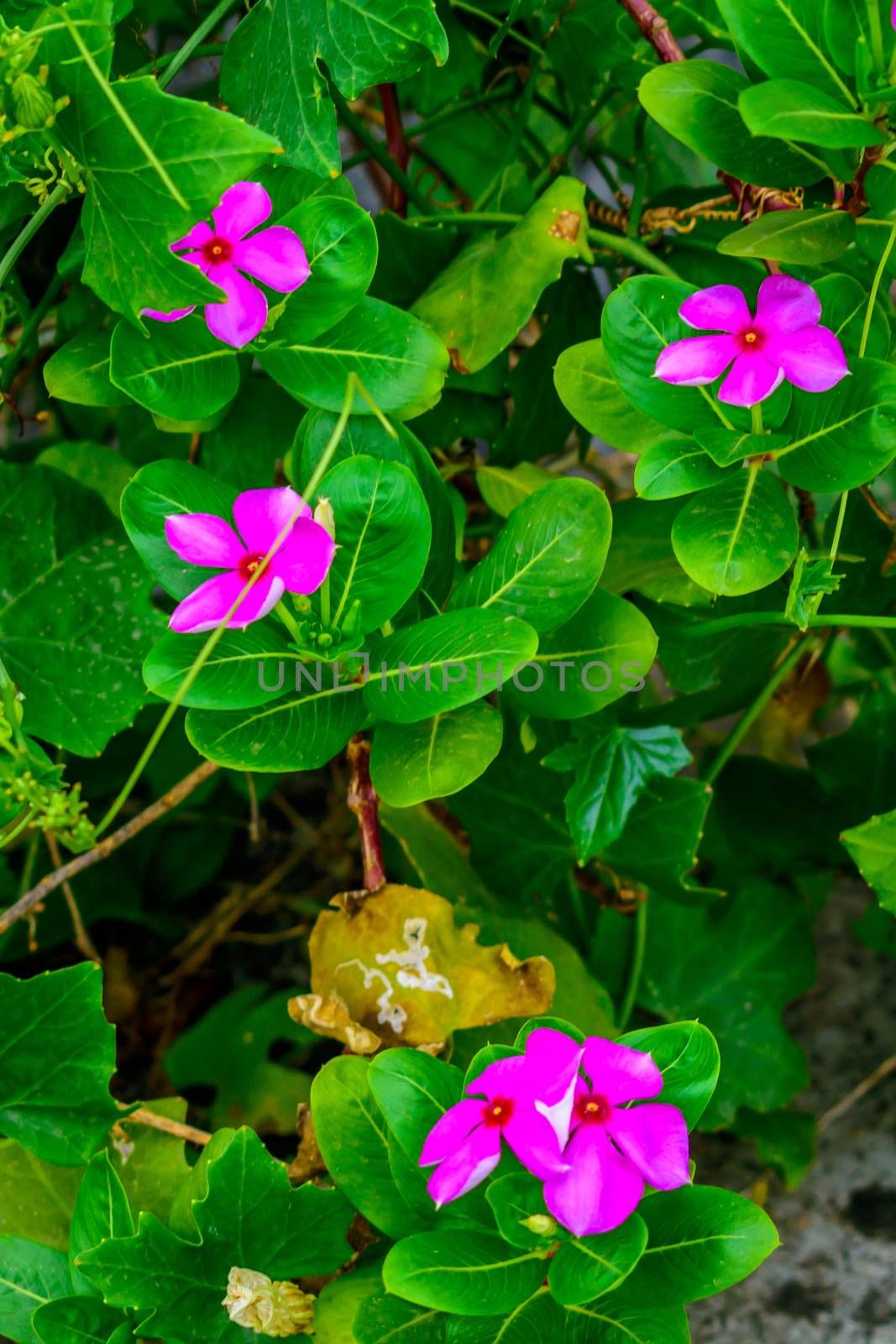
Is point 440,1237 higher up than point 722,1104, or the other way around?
point 440,1237

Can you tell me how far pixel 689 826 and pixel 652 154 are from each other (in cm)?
64

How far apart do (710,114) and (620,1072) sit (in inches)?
22.1

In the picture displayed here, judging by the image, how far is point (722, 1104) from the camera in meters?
1.07

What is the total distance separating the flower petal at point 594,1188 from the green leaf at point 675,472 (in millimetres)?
372

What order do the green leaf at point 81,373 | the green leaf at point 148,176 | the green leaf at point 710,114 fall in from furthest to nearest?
the green leaf at point 81,373, the green leaf at point 710,114, the green leaf at point 148,176

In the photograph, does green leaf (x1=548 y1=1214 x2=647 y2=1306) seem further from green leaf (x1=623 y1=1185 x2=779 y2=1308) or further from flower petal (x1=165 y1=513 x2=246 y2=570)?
flower petal (x1=165 y1=513 x2=246 y2=570)

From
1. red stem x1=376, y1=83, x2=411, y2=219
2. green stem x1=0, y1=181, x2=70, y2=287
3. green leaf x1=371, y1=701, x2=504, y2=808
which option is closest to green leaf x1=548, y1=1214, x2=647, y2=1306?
green leaf x1=371, y1=701, x2=504, y2=808

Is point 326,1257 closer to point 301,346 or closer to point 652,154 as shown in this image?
point 301,346

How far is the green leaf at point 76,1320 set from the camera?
0.72 m

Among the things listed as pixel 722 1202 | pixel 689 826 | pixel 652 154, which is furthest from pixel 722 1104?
pixel 652 154

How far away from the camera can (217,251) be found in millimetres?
733

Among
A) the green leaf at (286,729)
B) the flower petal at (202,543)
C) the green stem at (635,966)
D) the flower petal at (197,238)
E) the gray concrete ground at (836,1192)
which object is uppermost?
the flower petal at (197,238)

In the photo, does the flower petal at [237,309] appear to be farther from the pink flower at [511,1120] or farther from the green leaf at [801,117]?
the pink flower at [511,1120]

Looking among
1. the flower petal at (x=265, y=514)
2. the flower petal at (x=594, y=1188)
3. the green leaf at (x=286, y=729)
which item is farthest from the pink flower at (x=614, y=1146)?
the flower petal at (x=265, y=514)
